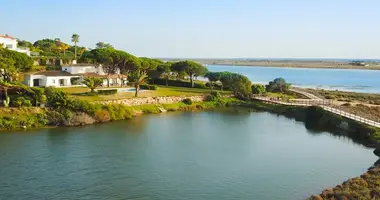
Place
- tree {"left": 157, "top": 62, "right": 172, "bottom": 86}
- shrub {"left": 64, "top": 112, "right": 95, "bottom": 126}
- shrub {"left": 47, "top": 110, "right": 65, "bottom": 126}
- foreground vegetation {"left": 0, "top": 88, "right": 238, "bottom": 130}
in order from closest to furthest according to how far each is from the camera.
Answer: foreground vegetation {"left": 0, "top": 88, "right": 238, "bottom": 130} → shrub {"left": 47, "top": 110, "right": 65, "bottom": 126} → shrub {"left": 64, "top": 112, "right": 95, "bottom": 126} → tree {"left": 157, "top": 62, "right": 172, "bottom": 86}

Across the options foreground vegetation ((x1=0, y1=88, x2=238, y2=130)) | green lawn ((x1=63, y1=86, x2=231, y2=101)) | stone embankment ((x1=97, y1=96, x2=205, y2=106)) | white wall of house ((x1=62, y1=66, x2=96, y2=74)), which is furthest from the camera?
white wall of house ((x1=62, y1=66, x2=96, y2=74))

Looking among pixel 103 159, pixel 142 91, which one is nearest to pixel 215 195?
pixel 103 159

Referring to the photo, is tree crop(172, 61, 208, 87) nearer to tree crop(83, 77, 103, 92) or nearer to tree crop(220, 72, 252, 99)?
tree crop(220, 72, 252, 99)

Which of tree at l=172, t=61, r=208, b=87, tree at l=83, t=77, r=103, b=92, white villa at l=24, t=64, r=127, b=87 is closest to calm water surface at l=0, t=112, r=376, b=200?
tree at l=83, t=77, r=103, b=92

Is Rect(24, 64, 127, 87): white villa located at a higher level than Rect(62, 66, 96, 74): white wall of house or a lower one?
lower

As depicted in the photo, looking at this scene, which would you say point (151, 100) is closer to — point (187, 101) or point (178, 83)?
point (187, 101)

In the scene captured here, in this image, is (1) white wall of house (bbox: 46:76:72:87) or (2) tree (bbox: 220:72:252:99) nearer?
(1) white wall of house (bbox: 46:76:72:87)

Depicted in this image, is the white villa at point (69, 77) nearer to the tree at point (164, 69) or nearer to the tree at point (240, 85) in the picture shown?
the tree at point (164, 69)
